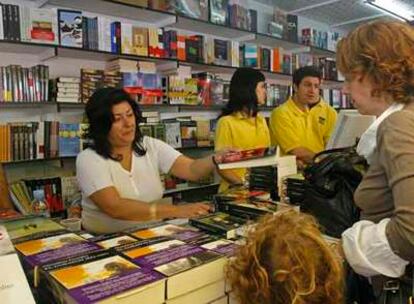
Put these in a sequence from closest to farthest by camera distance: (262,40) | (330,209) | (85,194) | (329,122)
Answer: (330,209) → (85,194) → (329,122) → (262,40)

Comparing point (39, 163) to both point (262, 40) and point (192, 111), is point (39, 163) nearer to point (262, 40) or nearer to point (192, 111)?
point (192, 111)

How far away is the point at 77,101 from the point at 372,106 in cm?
254

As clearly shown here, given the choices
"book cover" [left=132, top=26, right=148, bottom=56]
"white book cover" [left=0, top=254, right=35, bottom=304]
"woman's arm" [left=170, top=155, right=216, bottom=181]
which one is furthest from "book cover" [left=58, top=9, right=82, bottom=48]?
"white book cover" [left=0, top=254, right=35, bottom=304]

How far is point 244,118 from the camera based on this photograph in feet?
8.44

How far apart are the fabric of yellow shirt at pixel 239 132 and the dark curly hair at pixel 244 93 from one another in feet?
0.18

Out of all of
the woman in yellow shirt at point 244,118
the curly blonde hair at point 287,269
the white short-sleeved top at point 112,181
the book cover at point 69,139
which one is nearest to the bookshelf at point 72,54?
the book cover at point 69,139

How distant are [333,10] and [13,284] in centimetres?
539

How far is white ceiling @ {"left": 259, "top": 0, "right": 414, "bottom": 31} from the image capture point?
485 centimetres

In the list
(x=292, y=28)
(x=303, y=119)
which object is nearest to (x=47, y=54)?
(x=303, y=119)

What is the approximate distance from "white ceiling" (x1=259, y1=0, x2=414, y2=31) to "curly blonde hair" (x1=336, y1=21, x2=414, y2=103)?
4240mm

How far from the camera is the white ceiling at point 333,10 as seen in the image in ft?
15.9

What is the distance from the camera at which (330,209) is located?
3.91 ft

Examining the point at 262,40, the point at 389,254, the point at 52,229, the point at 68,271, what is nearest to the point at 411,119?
the point at 389,254

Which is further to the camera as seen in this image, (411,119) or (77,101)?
(77,101)
